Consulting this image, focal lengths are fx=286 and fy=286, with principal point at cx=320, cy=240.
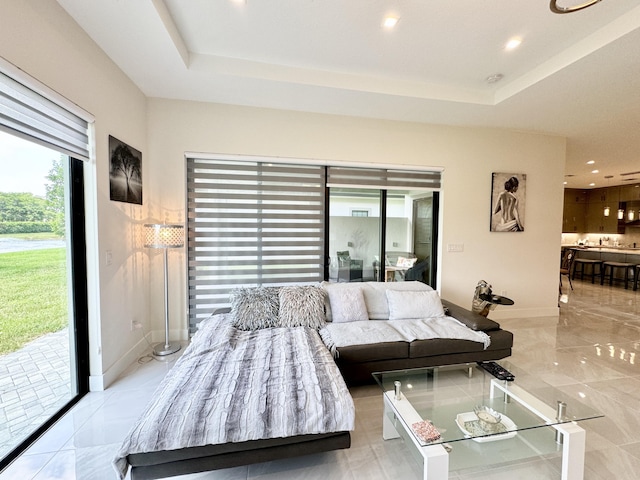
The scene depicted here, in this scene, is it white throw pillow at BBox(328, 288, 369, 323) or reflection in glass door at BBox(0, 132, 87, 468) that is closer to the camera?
reflection in glass door at BBox(0, 132, 87, 468)

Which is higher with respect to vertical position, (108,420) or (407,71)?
(407,71)

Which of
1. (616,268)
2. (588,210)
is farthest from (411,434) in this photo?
(588,210)

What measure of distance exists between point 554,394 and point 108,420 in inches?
129

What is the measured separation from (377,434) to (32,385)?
98.5 inches

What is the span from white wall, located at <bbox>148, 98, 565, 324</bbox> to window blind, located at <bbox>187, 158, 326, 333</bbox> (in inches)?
8.3

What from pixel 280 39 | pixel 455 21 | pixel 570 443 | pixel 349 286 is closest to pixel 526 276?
pixel 349 286

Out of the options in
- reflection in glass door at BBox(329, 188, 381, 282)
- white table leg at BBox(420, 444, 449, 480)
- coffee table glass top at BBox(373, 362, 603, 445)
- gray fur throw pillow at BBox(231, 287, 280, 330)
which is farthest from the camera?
reflection in glass door at BBox(329, 188, 381, 282)

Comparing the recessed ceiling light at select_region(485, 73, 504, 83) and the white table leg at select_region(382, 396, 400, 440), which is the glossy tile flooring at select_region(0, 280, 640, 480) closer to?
the white table leg at select_region(382, 396, 400, 440)

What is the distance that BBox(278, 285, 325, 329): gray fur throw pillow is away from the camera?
2.95 meters

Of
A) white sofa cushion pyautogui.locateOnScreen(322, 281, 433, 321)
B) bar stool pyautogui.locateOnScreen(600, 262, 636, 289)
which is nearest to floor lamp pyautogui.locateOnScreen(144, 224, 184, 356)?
white sofa cushion pyautogui.locateOnScreen(322, 281, 433, 321)

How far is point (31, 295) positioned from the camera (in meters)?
2.00

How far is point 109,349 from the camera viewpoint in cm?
267

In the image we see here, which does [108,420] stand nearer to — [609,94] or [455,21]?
[455,21]

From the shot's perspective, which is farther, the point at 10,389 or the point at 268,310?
the point at 268,310
